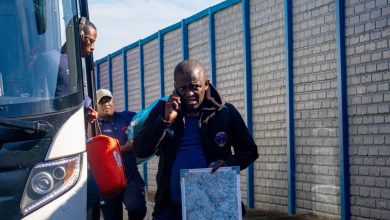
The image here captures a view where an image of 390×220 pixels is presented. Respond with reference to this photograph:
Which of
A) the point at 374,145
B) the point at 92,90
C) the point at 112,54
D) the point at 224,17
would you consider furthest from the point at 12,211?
the point at 112,54

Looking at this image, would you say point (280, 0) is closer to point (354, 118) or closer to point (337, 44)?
point (337, 44)

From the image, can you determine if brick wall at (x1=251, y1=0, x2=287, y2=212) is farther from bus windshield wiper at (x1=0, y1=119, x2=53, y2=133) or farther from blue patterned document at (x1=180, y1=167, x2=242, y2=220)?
bus windshield wiper at (x1=0, y1=119, x2=53, y2=133)

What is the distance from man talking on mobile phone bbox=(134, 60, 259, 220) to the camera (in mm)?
4184

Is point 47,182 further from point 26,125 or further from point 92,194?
point 92,194

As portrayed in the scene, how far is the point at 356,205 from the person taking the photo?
25.5ft

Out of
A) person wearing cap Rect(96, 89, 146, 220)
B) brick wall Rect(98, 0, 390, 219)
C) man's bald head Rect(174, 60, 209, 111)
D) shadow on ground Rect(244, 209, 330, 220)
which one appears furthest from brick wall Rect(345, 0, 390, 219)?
man's bald head Rect(174, 60, 209, 111)

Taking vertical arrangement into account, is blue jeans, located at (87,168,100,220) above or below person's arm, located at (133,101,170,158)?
below

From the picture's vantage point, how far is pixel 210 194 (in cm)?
403

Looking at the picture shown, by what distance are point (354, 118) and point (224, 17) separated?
12.3 ft

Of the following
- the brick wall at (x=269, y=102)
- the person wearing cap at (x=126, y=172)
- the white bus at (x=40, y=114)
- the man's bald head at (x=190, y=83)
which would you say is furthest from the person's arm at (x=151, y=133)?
the brick wall at (x=269, y=102)

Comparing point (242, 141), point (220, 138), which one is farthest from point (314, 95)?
point (220, 138)

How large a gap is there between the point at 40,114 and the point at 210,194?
3.91ft

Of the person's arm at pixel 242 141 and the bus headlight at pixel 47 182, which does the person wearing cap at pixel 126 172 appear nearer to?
the bus headlight at pixel 47 182

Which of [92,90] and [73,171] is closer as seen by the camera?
[73,171]
